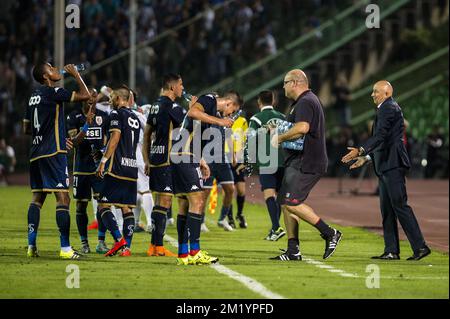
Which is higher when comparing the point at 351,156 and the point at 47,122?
the point at 47,122

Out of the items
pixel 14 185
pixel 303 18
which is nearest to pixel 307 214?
pixel 14 185

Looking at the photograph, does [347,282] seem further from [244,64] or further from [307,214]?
[244,64]

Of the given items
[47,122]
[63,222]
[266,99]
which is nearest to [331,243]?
[63,222]

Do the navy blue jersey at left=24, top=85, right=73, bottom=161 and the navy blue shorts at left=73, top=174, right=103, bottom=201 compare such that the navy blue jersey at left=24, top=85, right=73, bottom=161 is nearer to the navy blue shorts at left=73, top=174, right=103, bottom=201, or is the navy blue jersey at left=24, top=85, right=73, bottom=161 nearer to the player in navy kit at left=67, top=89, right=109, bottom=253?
the player in navy kit at left=67, top=89, right=109, bottom=253

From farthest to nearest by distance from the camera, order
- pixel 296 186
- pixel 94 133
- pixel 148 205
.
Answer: pixel 148 205
pixel 94 133
pixel 296 186

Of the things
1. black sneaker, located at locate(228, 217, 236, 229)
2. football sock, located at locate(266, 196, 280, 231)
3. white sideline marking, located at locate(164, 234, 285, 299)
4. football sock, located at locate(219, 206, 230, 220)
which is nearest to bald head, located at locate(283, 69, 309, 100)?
white sideline marking, located at locate(164, 234, 285, 299)

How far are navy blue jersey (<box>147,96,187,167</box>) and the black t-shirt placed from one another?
1.43 meters

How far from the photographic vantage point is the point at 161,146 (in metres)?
16.3

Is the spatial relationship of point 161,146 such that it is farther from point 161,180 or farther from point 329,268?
point 329,268

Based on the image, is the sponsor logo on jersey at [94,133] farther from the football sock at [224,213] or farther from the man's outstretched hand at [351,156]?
the football sock at [224,213]

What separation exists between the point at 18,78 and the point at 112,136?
23406 mm

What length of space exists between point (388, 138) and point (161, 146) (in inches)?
115

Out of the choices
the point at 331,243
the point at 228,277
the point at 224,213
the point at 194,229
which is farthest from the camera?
the point at 224,213

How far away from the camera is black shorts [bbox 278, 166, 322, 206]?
52.4ft
